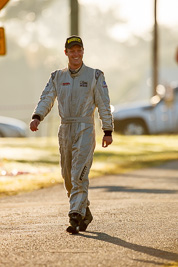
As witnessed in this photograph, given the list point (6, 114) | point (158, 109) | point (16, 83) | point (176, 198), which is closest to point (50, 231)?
point (176, 198)

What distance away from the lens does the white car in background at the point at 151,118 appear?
2920cm

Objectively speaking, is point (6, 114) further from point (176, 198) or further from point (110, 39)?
point (176, 198)

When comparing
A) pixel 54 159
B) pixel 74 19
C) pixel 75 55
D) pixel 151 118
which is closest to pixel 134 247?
pixel 75 55

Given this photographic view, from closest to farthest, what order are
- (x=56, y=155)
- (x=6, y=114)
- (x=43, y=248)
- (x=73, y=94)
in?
(x=43, y=248) → (x=73, y=94) → (x=56, y=155) → (x=6, y=114)

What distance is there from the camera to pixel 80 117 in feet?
27.8

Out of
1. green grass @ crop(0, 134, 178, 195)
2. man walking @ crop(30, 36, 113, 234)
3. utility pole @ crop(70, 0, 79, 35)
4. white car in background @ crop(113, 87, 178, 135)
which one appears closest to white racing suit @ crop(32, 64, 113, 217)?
man walking @ crop(30, 36, 113, 234)

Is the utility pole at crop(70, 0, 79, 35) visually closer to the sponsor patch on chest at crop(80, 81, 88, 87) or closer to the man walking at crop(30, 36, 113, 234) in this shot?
the man walking at crop(30, 36, 113, 234)

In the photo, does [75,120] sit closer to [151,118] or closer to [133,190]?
[133,190]

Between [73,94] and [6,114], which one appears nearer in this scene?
[73,94]

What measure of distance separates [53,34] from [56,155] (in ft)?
262

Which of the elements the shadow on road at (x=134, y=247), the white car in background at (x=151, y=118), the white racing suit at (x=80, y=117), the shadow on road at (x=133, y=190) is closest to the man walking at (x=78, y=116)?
the white racing suit at (x=80, y=117)

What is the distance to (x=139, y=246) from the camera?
775 cm

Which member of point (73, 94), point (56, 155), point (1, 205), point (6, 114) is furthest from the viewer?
point (6, 114)

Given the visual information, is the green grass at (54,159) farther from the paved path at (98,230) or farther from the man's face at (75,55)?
the man's face at (75,55)
